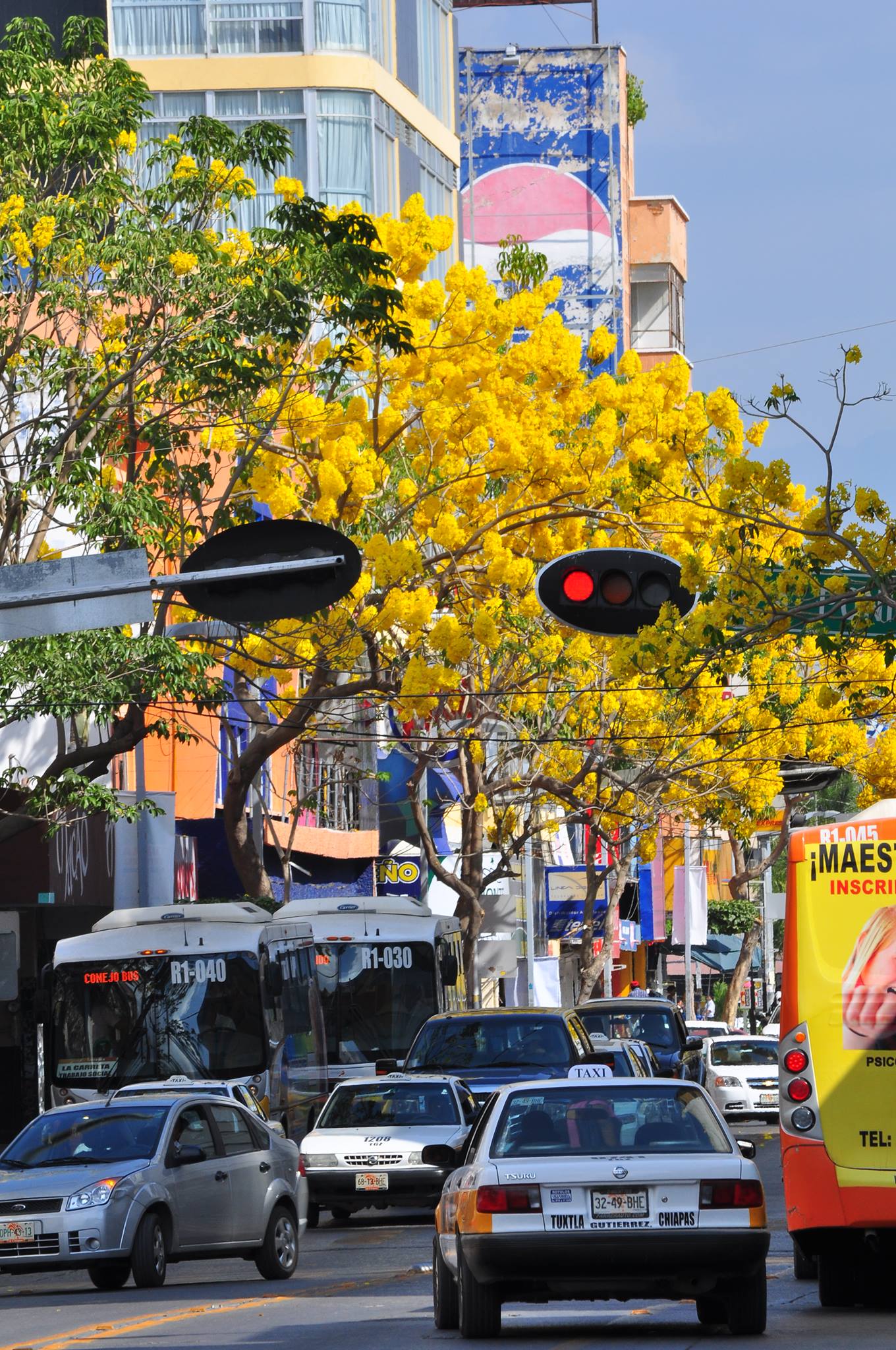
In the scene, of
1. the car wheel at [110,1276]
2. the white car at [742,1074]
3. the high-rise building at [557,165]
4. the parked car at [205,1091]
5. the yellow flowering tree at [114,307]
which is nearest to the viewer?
the car wheel at [110,1276]

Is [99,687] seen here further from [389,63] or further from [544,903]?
[544,903]

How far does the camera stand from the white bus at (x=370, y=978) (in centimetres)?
3116

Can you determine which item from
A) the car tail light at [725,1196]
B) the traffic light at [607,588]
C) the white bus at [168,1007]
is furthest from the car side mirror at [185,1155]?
the white bus at [168,1007]

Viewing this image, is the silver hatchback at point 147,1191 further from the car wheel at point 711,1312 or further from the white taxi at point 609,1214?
the car wheel at point 711,1312

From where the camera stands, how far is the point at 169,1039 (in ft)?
87.7

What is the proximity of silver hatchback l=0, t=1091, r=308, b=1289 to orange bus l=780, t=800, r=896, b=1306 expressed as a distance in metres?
5.35

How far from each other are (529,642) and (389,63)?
16681mm

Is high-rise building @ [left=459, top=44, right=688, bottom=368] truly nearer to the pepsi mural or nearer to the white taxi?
the pepsi mural

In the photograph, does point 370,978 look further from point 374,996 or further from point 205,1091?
point 205,1091

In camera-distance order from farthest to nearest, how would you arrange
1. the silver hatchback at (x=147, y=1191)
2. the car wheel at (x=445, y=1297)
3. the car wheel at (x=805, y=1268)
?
the silver hatchback at (x=147, y=1191)
the car wheel at (x=805, y=1268)
the car wheel at (x=445, y=1297)

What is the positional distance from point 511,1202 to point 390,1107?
11.1 metres

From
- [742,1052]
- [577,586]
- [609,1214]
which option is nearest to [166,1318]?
[609,1214]

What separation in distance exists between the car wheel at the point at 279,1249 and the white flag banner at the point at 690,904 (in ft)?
137

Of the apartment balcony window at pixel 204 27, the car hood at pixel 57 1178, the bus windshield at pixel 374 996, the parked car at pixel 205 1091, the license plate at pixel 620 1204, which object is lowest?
the car hood at pixel 57 1178
